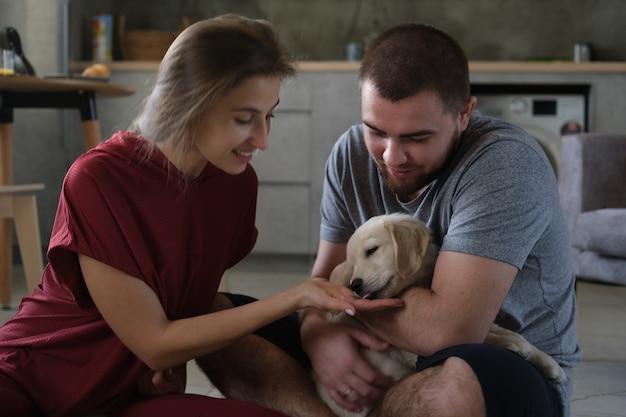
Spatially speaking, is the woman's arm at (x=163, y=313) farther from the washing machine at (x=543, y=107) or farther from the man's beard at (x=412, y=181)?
the washing machine at (x=543, y=107)

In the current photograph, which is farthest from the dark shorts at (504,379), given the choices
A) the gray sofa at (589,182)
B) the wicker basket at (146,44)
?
the wicker basket at (146,44)

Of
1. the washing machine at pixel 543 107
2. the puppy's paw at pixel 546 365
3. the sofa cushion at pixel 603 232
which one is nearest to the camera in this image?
the puppy's paw at pixel 546 365

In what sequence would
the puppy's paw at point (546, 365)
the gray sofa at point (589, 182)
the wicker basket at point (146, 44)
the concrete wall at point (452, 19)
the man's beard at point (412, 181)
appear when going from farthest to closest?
Answer: the concrete wall at point (452, 19)
the wicker basket at point (146, 44)
the gray sofa at point (589, 182)
the man's beard at point (412, 181)
the puppy's paw at point (546, 365)

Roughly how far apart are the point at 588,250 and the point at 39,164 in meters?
3.15

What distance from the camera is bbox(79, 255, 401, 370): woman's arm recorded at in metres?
1.51

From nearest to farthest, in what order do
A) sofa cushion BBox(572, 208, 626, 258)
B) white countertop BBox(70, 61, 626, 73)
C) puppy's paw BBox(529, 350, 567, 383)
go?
puppy's paw BBox(529, 350, 567, 383)
sofa cushion BBox(572, 208, 626, 258)
white countertop BBox(70, 61, 626, 73)

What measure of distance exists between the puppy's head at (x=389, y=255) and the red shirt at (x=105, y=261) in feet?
1.02

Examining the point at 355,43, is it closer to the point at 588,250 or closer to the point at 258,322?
the point at 588,250

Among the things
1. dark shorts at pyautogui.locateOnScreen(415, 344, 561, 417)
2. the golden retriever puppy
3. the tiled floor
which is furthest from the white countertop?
dark shorts at pyautogui.locateOnScreen(415, 344, 561, 417)

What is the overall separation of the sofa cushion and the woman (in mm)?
2321

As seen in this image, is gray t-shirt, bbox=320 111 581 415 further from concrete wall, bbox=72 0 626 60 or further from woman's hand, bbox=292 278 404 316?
concrete wall, bbox=72 0 626 60

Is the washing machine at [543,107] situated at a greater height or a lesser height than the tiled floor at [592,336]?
greater

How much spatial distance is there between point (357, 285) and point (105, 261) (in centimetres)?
49

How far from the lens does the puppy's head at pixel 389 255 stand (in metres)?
1.65
